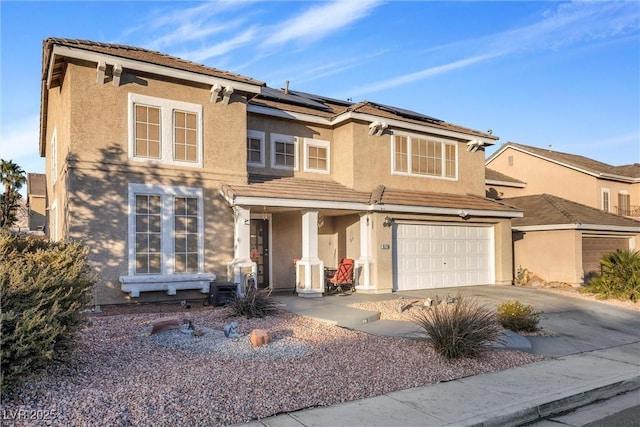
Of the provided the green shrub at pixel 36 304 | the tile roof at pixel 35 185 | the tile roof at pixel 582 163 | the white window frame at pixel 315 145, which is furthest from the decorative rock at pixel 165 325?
the tile roof at pixel 35 185

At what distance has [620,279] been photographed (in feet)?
50.4

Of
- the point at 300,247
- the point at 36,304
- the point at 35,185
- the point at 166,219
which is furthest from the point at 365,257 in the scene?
the point at 35,185

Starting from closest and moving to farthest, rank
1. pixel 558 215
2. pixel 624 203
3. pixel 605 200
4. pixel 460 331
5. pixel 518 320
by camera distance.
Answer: pixel 460 331, pixel 518 320, pixel 558 215, pixel 605 200, pixel 624 203

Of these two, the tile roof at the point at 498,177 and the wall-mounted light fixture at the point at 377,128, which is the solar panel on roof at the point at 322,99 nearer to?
the wall-mounted light fixture at the point at 377,128

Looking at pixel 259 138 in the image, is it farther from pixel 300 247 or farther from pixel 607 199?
pixel 607 199

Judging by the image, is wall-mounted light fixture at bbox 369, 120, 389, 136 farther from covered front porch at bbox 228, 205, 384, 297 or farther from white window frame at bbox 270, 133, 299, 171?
covered front porch at bbox 228, 205, 384, 297

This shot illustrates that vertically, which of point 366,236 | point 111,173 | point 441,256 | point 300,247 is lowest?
point 441,256

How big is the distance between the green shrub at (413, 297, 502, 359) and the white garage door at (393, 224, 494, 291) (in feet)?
26.4

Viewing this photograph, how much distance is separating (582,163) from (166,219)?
77.4ft

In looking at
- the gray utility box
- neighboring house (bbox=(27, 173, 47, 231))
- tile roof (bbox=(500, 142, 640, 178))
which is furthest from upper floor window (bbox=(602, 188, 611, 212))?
neighboring house (bbox=(27, 173, 47, 231))

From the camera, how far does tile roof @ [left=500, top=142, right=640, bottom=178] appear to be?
25.8m

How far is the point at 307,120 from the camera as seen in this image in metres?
16.0

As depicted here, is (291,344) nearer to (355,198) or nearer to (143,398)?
(143,398)

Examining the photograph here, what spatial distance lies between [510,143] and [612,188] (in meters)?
5.78
